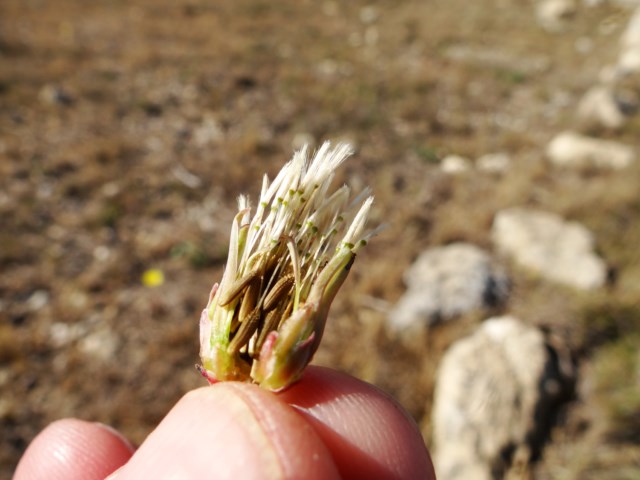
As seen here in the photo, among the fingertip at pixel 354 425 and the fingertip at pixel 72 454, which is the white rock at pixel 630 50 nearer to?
the fingertip at pixel 354 425

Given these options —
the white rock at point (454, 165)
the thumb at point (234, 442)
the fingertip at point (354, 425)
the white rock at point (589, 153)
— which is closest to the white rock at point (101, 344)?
the thumb at point (234, 442)

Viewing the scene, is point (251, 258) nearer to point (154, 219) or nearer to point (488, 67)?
point (154, 219)

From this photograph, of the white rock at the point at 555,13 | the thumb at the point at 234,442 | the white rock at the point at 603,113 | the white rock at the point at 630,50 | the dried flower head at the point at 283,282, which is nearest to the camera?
the thumb at the point at 234,442

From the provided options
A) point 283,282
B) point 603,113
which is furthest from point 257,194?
point 603,113

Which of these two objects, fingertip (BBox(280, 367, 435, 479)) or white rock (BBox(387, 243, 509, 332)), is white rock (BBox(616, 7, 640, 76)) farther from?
fingertip (BBox(280, 367, 435, 479))

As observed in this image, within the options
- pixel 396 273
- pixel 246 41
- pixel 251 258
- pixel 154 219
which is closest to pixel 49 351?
pixel 154 219

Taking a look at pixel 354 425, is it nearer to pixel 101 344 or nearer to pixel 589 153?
pixel 101 344
